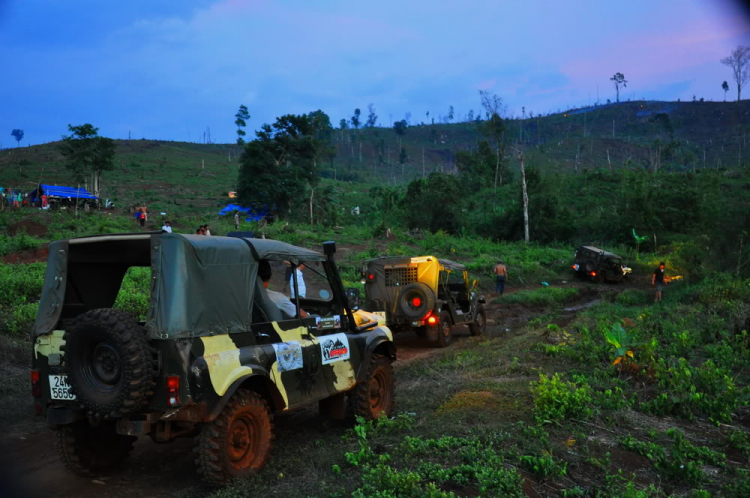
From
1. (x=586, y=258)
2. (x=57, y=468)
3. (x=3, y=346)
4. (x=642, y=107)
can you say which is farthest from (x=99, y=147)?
(x=642, y=107)

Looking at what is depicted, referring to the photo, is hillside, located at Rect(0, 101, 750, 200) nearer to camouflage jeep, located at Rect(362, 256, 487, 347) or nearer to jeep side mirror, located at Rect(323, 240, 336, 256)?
camouflage jeep, located at Rect(362, 256, 487, 347)

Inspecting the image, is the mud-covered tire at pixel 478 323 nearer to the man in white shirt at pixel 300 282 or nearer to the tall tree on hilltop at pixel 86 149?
the man in white shirt at pixel 300 282

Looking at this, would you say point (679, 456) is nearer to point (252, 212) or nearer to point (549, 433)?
point (549, 433)

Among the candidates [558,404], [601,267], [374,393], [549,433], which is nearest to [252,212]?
[601,267]

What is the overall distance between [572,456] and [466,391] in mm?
2505

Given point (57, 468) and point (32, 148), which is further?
point (32, 148)

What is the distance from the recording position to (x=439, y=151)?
152125mm

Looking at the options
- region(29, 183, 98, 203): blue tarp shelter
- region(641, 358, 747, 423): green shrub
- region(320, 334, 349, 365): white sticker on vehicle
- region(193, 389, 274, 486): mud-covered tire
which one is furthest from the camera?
region(29, 183, 98, 203): blue tarp shelter

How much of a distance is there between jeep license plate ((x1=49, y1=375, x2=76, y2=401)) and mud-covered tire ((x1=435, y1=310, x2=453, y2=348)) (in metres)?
10.3

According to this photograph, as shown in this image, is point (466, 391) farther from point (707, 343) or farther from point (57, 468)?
point (707, 343)

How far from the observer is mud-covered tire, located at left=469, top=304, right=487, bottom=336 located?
16.6m

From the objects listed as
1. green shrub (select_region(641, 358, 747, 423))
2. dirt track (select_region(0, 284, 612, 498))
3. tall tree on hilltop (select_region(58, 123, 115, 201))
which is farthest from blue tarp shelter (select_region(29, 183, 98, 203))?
green shrub (select_region(641, 358, 747, 423))

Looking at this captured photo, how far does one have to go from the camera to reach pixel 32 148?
90438 millimetres

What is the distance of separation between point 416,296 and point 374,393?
732 centimetres
